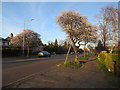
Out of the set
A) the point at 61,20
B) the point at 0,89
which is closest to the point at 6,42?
the point at 61,20

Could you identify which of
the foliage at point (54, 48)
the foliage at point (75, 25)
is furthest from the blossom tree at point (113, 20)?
the foliage at point (54, 48)

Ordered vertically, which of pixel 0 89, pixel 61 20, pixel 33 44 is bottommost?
pixel 0 89

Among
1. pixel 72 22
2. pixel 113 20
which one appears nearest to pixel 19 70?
pixel 72 22

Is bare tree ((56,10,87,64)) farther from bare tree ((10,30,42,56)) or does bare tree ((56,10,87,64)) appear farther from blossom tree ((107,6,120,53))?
bare tree ((10,30,42,56))

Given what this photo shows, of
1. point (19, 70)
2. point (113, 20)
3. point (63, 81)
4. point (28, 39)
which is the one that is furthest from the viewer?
point (28, 39)

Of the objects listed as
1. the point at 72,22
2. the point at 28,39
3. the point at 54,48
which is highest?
the point at 72,22

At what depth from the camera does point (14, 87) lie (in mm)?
4496

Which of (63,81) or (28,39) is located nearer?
(63,81)

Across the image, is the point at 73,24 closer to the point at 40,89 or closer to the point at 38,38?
the point at 40,89

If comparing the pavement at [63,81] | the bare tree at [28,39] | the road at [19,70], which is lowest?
the road at [19,70]

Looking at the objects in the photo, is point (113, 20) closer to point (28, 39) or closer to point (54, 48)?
point (28, 39)

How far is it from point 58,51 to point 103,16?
31.1 meters

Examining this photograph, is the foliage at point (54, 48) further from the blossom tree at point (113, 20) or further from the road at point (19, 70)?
the road at point (19, 70)

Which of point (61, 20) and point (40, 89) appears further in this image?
point (61, 20)
